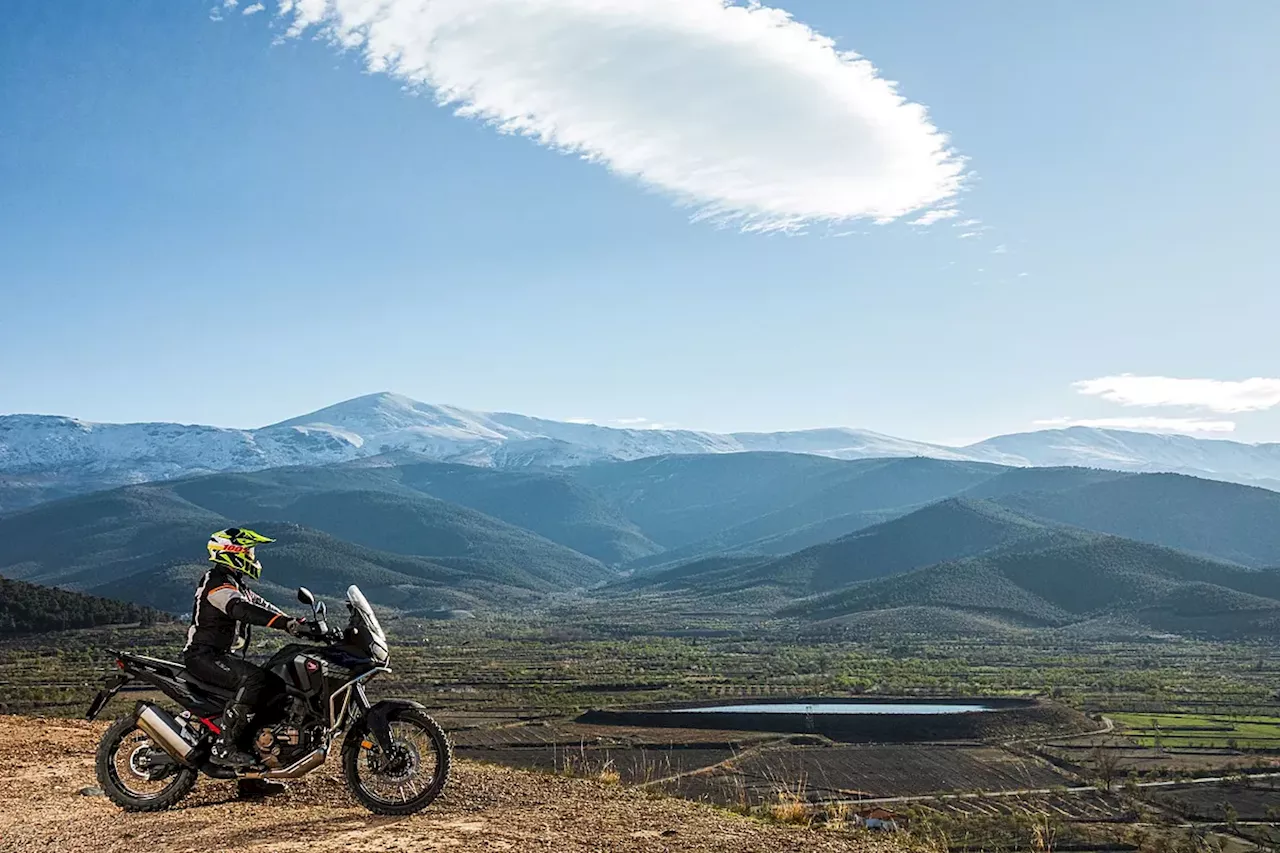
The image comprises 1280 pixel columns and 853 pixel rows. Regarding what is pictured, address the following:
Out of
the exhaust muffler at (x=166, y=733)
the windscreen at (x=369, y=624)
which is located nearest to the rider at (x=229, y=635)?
the exhaust muffler at (x=166, y=733)

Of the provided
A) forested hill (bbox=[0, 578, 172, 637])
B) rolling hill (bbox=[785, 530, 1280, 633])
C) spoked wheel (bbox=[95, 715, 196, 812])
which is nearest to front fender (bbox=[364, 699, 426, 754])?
spoked wheel (bbox=[95, 715, 196, 812])

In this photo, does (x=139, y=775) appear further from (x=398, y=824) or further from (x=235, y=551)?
(x=398, y=824)

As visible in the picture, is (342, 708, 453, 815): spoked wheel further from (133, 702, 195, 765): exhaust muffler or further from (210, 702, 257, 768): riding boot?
(133, 702, 195, 765): exhaust muffler

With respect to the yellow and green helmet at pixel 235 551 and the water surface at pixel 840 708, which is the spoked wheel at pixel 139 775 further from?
the water surface at pixel 840 708

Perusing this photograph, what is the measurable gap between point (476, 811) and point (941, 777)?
4517 centimetres

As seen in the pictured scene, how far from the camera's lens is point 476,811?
11203mm

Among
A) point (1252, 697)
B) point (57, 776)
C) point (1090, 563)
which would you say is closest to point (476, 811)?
point (57, 776)

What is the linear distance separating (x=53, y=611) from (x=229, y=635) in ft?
341

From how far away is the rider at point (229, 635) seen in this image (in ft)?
35.7

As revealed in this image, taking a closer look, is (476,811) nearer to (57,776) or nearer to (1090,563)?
(57,776)

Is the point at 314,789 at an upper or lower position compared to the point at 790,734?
upper

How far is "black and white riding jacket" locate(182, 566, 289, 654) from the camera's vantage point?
1089 cm

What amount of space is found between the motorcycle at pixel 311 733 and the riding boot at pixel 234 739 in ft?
0.25

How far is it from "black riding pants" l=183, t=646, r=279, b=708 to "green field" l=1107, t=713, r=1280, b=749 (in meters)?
67.0
